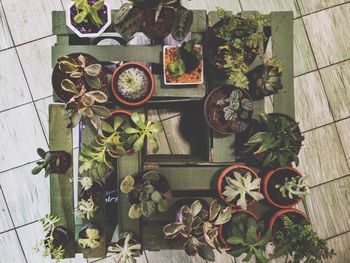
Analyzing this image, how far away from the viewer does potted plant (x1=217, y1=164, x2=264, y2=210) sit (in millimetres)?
1438

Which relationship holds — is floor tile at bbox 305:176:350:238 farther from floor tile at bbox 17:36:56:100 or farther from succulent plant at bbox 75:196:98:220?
floor tile at bbox 17:36:56:100

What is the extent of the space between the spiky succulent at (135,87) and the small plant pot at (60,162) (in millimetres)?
346

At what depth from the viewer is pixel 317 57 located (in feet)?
8.09

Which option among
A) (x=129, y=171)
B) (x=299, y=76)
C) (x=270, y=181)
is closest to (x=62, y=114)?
(x=129, y=171)

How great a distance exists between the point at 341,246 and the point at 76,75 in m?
1.93

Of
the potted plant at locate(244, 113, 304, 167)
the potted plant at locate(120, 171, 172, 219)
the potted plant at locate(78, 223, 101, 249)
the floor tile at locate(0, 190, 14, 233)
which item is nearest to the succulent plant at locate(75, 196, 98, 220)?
the potted plant at locate(78, 223, 101, 249)

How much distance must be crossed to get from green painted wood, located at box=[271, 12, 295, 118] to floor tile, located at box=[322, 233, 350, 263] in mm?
1188

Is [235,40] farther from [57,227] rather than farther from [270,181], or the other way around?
[57,227]

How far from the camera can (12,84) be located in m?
2.43

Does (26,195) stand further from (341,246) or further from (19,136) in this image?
(341,246)

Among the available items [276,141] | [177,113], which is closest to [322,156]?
[177,113]

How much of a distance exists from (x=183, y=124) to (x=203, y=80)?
0.80m

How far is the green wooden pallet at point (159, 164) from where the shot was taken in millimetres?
1549

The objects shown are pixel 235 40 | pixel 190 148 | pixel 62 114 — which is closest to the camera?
pixel 235 40
